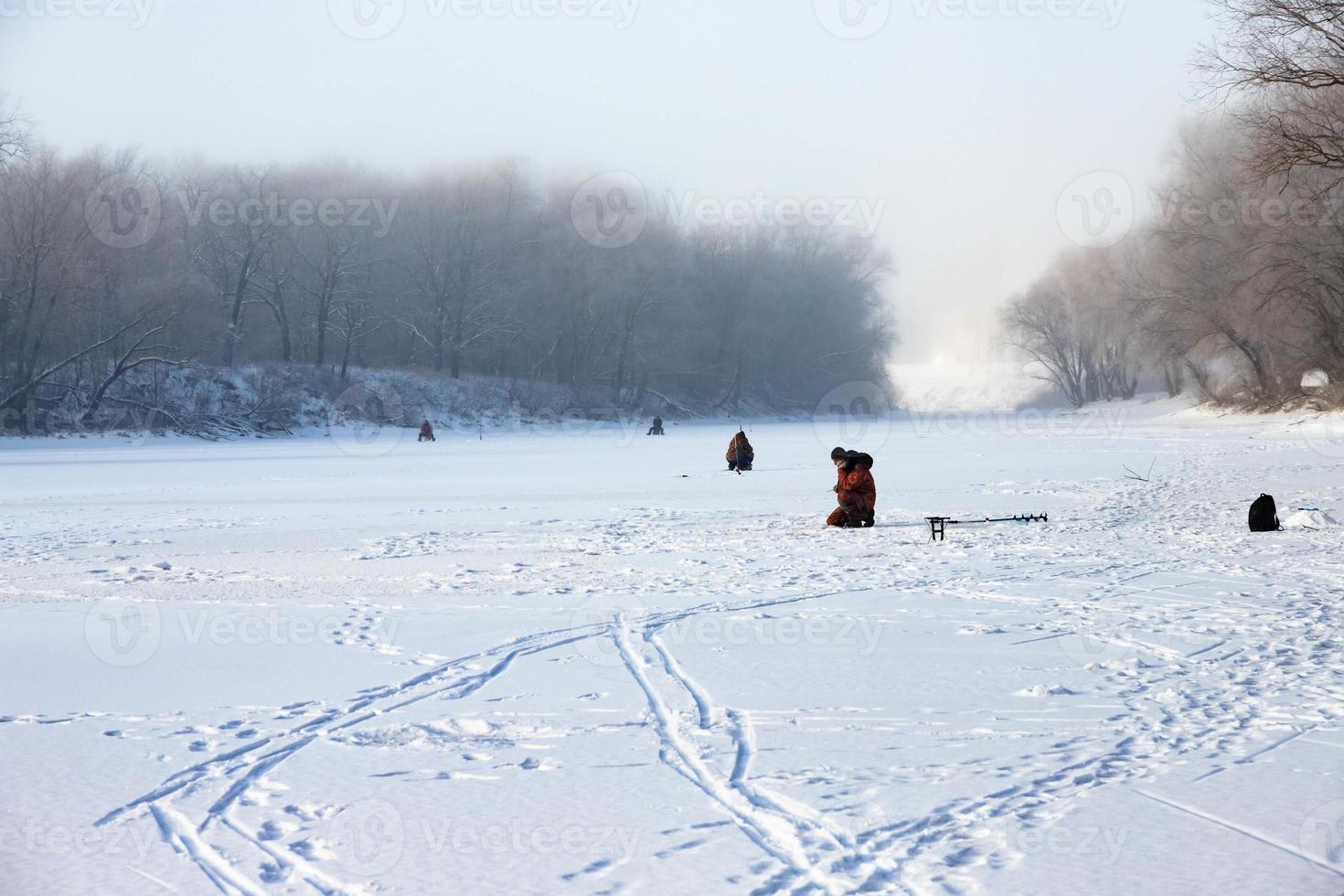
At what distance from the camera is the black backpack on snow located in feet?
44.3

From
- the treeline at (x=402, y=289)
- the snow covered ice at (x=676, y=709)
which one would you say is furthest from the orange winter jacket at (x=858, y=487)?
the treeline at (x=402, y=289)

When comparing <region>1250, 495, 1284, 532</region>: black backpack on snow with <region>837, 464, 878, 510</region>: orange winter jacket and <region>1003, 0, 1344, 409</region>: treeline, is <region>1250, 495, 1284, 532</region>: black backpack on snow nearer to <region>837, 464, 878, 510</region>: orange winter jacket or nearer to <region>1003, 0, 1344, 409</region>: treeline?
<region>837, 464, 878, 510</region>: orange winter jacket

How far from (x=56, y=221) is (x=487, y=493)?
36.0m

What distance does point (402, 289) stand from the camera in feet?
232

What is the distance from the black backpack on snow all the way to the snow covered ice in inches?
9.0

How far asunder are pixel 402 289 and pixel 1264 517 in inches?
2470

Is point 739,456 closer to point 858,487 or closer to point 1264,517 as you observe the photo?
point 858,487

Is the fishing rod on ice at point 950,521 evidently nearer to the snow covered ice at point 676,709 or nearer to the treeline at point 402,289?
the snow covered ice at point 676,709

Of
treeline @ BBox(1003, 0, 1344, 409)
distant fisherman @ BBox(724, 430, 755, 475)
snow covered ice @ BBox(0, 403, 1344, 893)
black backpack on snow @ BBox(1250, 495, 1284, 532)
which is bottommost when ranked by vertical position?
snow covered ice @ BBox(0, 403, 1344, 893)

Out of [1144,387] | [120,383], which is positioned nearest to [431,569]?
[120,383]

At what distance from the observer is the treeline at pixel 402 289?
48125 millimetres

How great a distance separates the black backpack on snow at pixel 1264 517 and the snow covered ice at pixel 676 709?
0.75 ft

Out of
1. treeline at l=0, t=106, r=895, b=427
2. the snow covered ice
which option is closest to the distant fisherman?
the snow covered ice

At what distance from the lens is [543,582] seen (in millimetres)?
10867
